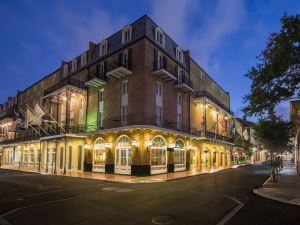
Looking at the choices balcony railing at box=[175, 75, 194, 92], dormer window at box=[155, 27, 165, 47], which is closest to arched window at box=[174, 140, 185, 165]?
balcony railing at box=[175, 75, 194, 92]

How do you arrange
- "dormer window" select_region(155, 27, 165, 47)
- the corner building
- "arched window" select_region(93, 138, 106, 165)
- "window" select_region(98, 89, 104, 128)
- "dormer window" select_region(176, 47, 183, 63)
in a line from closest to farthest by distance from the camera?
the corner building, "arched window" select_region(93, 138, 106, 165), "dormer window" select_region(155, 27, 165, 47), "window" select_region(98, 89, 104, 128), "dormer window" select_region(176, 47, 183, 63)

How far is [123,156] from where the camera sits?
22.9m

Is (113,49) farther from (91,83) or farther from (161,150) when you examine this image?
(161,150)

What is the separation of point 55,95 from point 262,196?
87.5 feet

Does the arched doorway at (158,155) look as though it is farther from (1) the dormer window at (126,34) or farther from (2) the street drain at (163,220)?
(2) the street drain at (163,220)

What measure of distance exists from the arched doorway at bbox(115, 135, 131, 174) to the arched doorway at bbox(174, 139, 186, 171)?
6.20 metres

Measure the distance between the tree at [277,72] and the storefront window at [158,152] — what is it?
38.4 feet

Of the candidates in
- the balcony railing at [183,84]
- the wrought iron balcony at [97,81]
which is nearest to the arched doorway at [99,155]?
the wrought iron balcony at [97,81]

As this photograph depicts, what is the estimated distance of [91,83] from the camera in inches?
1065

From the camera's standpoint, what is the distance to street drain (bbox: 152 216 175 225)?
6664mm

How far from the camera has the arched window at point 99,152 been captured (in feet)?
82.0

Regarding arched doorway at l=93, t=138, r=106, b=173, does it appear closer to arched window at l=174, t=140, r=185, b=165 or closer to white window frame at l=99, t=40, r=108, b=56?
arched window at l=174, t=140, r=185, b=165

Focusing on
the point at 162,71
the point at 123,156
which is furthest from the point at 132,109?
the point at 162,71

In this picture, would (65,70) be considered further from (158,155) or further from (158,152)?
(158,155)
